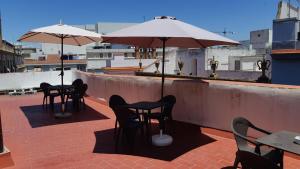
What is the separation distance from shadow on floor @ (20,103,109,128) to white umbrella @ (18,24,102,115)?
1.06 m

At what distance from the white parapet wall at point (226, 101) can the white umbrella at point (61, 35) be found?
1.82 meters

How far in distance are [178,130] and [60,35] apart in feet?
15.2

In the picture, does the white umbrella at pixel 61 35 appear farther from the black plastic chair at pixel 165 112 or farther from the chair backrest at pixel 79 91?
the black plastic chair at pixel 165 112

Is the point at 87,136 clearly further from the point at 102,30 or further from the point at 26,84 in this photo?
the point at 102,30

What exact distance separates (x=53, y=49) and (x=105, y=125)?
57925 millimetres

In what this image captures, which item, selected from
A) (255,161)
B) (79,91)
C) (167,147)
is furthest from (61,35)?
(255,161)

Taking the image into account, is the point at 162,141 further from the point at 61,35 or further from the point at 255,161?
the point at 61,35

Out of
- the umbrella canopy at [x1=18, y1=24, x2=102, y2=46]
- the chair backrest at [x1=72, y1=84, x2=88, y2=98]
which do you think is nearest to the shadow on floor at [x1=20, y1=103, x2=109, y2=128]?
the chair backrest at [x1=72, y1=84, x2=88, y2=98]

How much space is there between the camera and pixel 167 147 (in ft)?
16.7

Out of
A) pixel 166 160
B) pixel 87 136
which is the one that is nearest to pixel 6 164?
pixel 87 136

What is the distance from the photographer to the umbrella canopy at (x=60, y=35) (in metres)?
6.86

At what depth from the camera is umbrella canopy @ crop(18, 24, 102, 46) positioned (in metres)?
6.86

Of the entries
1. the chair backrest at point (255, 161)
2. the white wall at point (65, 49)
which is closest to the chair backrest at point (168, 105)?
the chair backrest at point (255, 161)

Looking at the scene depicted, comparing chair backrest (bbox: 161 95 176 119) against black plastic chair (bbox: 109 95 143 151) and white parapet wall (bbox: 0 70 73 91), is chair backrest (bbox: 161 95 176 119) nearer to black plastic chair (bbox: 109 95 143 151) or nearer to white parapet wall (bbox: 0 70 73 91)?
black plastic chair (bbox: 109 95 143 151)
